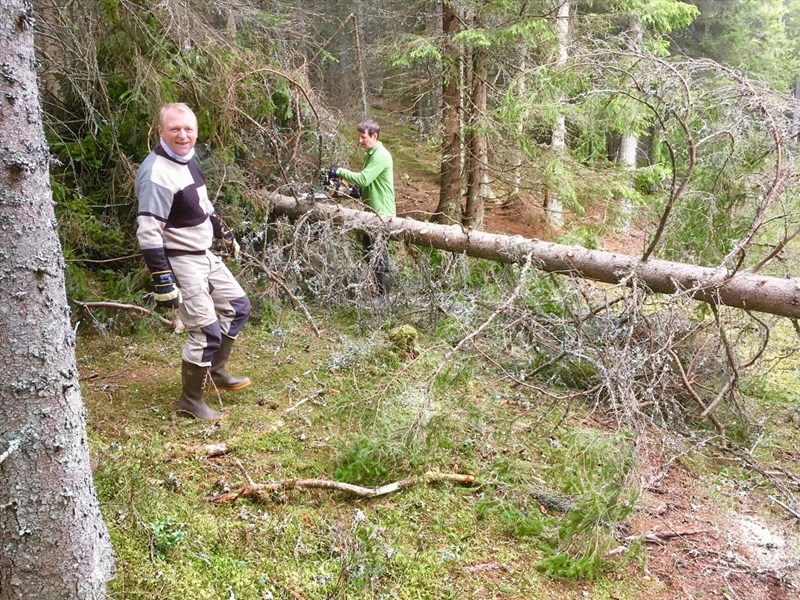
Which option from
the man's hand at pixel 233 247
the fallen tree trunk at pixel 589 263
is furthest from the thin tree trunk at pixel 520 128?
the man's hand at pixel 233 247

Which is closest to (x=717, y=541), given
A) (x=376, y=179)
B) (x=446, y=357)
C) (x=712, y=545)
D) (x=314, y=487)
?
(x=712, y=545)

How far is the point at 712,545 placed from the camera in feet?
11.4

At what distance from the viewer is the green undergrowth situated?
8.77ft

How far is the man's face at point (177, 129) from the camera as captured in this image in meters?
3.71

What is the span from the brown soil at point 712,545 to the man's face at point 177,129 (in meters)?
3.23

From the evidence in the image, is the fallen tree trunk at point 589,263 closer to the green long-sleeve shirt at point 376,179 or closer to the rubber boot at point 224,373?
the green long-sleeve shirt at point 376,179

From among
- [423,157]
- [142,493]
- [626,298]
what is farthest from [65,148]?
[423,157]

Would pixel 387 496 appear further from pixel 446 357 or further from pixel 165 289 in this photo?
pixel 165 289

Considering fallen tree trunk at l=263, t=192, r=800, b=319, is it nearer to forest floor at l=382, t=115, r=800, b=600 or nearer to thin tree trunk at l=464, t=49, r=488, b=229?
forest floor at l=382, t=115, r=800, b=600

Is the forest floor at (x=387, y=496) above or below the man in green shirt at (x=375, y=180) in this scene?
below

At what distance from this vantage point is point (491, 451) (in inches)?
161

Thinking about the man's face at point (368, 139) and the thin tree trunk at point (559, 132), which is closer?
the man's face at point (368, 139)

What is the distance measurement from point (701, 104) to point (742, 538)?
11.4 feet

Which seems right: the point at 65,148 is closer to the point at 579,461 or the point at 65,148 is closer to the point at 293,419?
the point at 293,419
